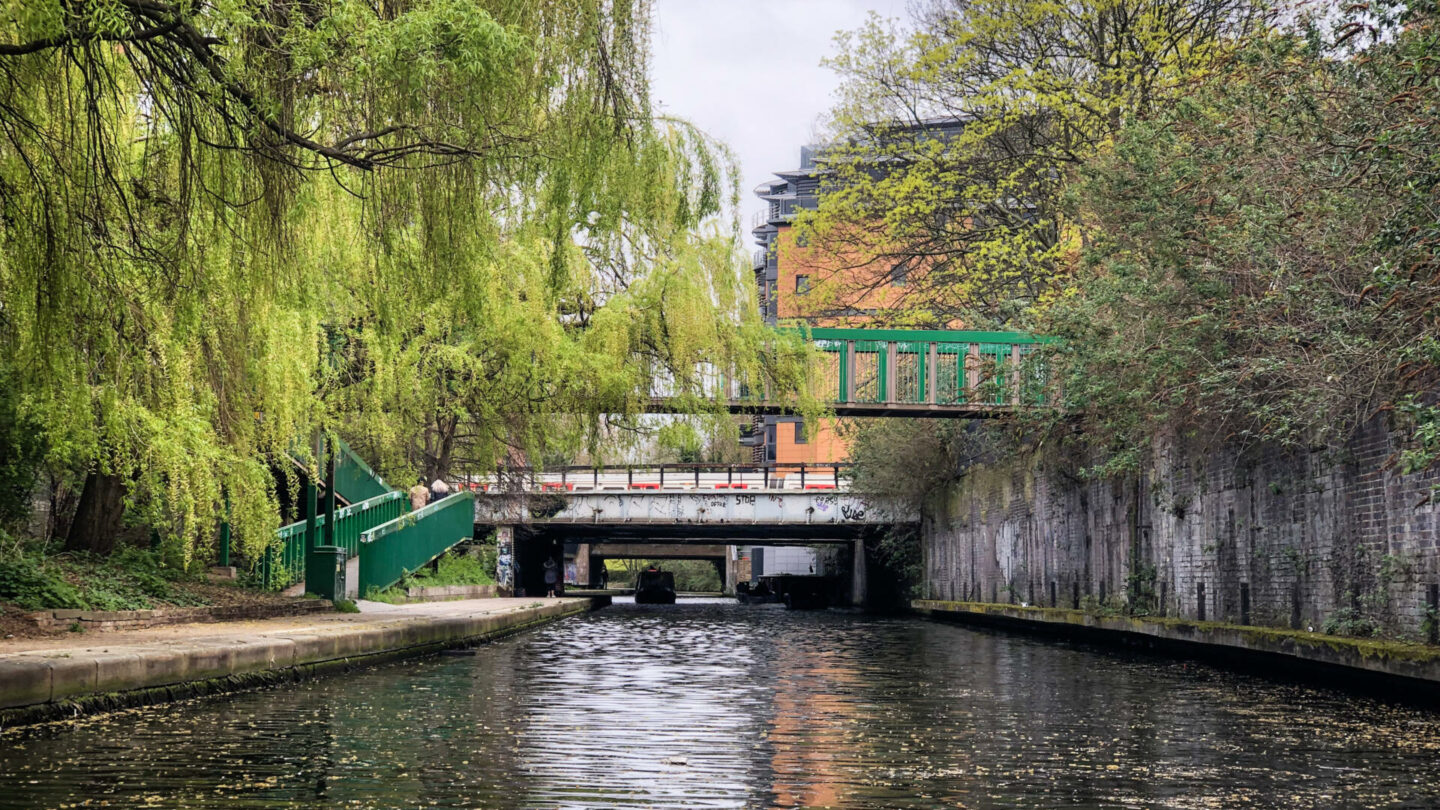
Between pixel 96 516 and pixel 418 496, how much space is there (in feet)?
36.5

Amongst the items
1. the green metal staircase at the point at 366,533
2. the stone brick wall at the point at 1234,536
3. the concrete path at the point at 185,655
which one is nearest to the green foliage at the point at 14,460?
the concrete path at the point at 185,655

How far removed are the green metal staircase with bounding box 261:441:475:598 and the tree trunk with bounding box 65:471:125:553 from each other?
6.65ft

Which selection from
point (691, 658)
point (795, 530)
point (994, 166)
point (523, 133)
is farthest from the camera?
point (795, 530)

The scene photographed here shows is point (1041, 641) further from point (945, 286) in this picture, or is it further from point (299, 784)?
point (299, 784)

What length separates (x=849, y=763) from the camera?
7.95m

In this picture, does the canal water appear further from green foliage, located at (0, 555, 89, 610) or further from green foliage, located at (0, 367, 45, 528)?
green foliage, located at (0, 367, 45, 528)

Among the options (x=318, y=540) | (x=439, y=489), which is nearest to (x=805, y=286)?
(x=439, y=489)

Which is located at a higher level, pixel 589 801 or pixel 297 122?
pixel 297 122

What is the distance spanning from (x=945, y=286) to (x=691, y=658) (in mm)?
16046

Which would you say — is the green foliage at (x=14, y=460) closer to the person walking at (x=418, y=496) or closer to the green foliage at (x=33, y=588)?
the green foliage at (x=33, y=588)

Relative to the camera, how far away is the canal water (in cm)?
681

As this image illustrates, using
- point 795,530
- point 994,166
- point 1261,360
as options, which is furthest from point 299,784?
point 795,530

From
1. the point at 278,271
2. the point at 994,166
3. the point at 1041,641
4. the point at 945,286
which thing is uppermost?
the point at 994,166

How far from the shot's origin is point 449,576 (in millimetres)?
37469
